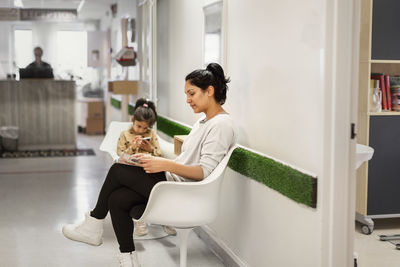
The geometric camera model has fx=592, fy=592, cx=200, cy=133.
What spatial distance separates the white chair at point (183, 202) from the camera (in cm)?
322

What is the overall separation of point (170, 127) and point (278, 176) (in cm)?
259

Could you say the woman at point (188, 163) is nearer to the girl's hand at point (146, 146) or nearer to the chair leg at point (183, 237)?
the chair leg at point (183, 237)

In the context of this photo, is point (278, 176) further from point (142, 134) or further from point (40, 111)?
point (40, 111)

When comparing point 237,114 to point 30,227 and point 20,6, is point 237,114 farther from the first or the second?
point 20,6

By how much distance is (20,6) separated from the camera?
32.4 ft

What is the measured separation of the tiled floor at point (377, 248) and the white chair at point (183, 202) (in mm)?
1297

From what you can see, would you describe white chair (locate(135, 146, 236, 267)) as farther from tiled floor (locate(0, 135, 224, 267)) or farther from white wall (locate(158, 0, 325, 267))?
tiled floor (locate(0, 135, 224, 267))

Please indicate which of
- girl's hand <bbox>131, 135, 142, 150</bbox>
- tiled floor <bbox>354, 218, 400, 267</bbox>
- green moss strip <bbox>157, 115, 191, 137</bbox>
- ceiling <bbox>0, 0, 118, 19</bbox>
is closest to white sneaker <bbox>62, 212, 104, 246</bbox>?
girl's hand <bbox>131, 135, 142, 150</bbox>

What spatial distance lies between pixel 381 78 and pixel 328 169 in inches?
94.9

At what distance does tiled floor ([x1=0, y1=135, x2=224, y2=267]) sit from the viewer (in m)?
4.07

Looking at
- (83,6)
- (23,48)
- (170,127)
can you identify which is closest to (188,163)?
(170,127)

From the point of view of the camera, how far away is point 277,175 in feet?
9.87

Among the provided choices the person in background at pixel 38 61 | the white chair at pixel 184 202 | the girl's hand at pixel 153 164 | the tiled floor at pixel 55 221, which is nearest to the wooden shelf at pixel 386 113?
the tiled floor at pixel 55 221

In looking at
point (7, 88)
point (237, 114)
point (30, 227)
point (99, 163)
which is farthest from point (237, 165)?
point (7, 88)
